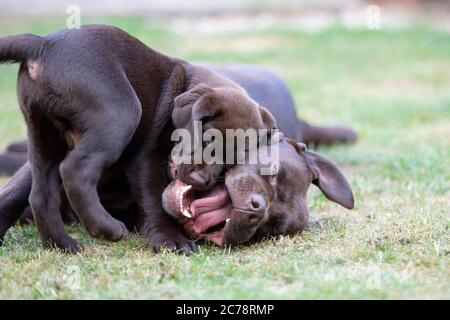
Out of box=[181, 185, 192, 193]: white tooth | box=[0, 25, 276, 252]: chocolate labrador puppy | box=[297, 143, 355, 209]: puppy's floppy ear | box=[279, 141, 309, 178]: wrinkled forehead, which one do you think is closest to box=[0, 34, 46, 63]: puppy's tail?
box=[0, 25, 276, 252]: chocolate labrador puppy

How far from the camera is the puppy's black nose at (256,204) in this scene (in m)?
3.92

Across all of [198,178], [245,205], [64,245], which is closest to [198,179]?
[198,178]

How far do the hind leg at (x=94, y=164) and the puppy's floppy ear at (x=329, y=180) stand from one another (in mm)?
1319

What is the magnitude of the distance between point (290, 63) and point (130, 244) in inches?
306

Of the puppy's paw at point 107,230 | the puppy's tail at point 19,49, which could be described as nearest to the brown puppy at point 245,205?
the puppy's paw at point 107,230

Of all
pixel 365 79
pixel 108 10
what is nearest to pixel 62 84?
pixel 365 79

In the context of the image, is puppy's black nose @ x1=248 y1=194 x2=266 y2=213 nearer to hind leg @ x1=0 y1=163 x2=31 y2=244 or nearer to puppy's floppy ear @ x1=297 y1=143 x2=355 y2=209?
puppy's floppy ear @ x1=297 y1=143 x2=355 y2=209

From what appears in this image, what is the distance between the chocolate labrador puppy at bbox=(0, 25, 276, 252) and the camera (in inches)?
147

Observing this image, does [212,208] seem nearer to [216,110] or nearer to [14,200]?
[216,110]

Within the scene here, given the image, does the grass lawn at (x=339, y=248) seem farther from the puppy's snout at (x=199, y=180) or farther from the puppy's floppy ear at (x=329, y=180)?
the puppy's snout at (x=199, y=180)

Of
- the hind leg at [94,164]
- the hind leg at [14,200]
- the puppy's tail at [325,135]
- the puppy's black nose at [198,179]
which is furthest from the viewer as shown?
the puppy's tail at [325,135]

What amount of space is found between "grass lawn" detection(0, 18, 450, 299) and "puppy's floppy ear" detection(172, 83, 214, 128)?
699 millimetres

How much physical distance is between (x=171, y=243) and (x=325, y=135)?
11.6 ft
